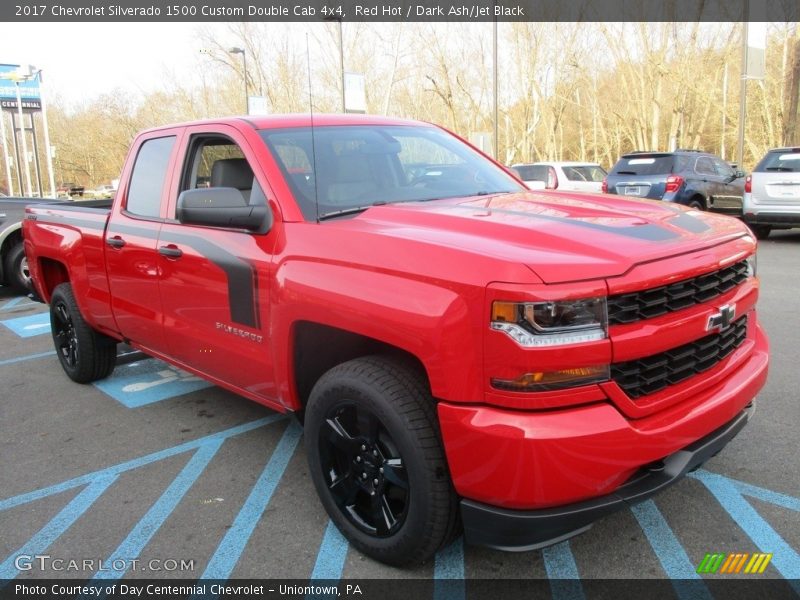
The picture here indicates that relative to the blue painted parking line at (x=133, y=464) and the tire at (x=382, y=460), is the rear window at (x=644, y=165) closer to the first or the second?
the blue painted parking line at (x=133, y=464)

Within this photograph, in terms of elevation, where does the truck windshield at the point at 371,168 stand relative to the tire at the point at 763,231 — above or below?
above

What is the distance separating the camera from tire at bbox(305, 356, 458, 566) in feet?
7.58

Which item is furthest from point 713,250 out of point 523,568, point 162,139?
point 162,139

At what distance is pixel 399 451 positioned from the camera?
2.38 m

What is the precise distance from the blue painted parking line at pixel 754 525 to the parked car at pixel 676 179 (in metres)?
10.1

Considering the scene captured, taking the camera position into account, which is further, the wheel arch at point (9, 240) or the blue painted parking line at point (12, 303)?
the wheel arch at point (9, 240)

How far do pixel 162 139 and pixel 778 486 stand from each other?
402cm

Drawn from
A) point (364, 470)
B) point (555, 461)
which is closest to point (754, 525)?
point (555, 461)

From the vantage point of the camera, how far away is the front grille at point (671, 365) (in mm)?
2191

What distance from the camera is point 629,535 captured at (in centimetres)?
281

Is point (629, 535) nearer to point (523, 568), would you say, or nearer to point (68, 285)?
point (523, 568)

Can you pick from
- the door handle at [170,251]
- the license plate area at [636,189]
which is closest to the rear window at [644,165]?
the license plate area at [636,189]

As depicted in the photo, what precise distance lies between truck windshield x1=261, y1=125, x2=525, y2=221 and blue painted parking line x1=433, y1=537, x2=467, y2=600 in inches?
61.6

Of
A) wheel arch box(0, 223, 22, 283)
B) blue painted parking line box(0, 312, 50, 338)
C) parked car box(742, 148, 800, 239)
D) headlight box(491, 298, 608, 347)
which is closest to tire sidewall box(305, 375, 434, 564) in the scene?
headlight box(491, 298, 608, 347)
